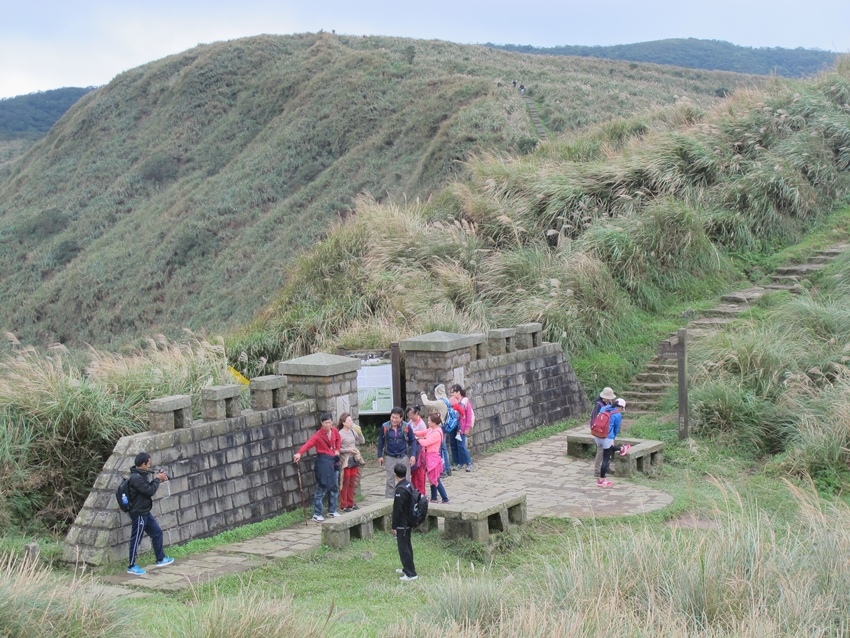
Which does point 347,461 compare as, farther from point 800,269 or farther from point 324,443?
point 800,269

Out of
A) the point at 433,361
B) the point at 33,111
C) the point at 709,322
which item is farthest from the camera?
the point at 33,111

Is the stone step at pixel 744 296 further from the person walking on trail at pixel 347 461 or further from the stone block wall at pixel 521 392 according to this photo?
the person walking on trail at pixel 347 461

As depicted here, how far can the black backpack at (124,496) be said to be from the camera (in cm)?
898

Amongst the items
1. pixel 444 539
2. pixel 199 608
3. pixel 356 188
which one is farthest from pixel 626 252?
pixel 356 188

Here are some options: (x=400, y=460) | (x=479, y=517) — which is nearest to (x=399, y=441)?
(x=400, y=460)

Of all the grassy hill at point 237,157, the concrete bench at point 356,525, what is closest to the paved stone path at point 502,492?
the concrete bench at point 356,525

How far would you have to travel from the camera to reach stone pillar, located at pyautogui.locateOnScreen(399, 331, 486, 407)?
1383 cm

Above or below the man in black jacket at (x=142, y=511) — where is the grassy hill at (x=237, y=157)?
above

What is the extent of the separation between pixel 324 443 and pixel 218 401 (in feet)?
4.03

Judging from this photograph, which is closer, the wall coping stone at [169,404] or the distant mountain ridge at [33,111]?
the wall coping stone at [169,404]

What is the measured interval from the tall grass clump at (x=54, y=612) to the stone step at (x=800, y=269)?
639 inches

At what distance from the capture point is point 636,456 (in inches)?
497

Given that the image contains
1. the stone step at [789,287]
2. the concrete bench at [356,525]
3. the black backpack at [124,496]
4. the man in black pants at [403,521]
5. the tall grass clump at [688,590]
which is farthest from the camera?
the stone step at [789,287]

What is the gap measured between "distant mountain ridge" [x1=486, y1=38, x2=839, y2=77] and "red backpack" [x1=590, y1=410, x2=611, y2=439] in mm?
100495
